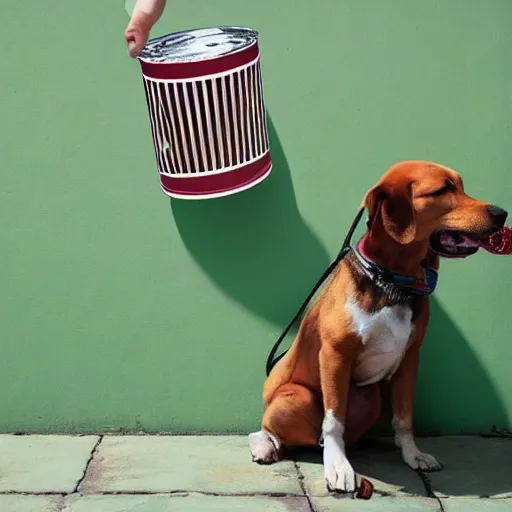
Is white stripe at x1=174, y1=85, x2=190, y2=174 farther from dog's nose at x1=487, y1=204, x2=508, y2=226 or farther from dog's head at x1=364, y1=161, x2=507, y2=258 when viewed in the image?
dog's nose at x1=487, y1=204, x2=508, y2=226

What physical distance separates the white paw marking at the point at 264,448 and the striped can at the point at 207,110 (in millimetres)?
983

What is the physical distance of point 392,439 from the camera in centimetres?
432

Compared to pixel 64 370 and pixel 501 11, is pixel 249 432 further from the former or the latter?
pixel 501 11

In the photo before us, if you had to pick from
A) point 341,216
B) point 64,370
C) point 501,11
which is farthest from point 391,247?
point 64,370

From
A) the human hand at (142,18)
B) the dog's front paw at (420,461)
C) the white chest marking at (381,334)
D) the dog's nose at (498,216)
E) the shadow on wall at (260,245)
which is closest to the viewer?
the human hand at (142,18)

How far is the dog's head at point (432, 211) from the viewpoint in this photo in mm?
3596

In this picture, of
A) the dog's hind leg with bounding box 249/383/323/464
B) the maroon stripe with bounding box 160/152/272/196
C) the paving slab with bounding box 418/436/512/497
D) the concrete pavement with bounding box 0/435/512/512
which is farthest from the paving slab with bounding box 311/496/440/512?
the maroon stripe with bounding box 160/152/272/196

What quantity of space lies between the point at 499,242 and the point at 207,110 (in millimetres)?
1145

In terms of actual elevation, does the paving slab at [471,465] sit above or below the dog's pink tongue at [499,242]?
below

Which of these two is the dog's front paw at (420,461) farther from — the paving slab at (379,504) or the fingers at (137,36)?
the fingers at (137,36)

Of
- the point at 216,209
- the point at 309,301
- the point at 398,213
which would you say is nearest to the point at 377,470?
the point at 309,301

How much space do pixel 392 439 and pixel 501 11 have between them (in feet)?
5.90

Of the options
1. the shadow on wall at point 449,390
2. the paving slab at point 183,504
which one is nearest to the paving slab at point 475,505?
the paving slab at point 183,504

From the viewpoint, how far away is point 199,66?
3643 millimetres
